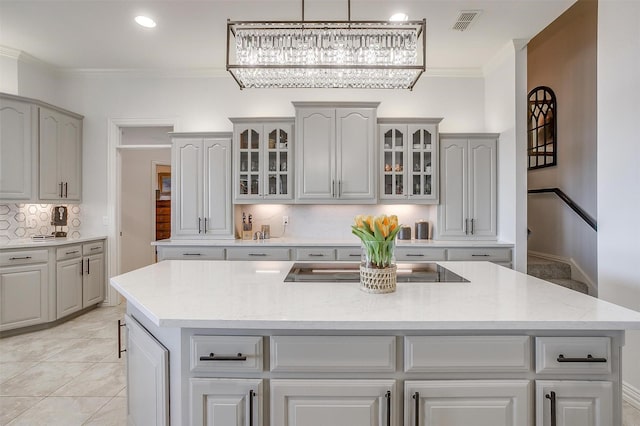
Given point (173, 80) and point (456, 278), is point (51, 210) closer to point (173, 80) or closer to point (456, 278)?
point (173, 80)

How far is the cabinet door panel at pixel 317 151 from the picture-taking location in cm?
388

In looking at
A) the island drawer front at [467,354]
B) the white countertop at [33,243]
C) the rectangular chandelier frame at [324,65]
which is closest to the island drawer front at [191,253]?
the white countertop at [33,243]

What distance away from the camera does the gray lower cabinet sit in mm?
3402

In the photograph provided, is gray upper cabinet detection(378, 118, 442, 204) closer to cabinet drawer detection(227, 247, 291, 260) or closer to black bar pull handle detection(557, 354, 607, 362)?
cabinet drawer detection(227, 247, 291, 260)

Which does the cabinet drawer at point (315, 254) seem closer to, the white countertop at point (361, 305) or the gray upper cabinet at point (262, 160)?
the gray upper cabinet at point (262, 160)

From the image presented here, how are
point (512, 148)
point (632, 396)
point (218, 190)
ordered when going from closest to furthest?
point (632, 396), point (512, 148), point (218, 190)

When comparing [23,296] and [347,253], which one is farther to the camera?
[347,253]

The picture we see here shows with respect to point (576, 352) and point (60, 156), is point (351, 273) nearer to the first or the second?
point (576, 352)

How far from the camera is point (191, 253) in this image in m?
3.81

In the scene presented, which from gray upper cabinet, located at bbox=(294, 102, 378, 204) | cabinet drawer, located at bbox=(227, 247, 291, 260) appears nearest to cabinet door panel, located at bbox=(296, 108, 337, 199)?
gray upper cabinet, located at bbox=(294, 102, 378, 204)

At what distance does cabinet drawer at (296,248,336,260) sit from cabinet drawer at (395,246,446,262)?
75 centimetres

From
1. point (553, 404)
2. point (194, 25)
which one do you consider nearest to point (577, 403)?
point (553, 404)

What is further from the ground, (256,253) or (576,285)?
(256,253)

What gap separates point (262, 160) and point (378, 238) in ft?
8.83
